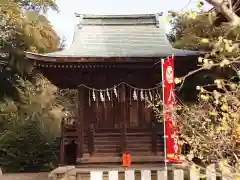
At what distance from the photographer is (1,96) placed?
19.5m

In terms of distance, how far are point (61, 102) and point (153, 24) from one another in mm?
10341

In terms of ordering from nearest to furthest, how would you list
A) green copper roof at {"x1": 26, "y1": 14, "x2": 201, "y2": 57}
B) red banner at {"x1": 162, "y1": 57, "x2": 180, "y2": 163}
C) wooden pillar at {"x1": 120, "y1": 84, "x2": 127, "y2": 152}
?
red banner at {"x1": 162, "y1": 57, "x2": 180, "y2": 163} → green copper roof at {"x1": 26, "y1": 14, "x2": 201, "y2": 57} → wooden pillar at {"x1": 120, "y1": 84, "x2": 127, "y2": 152}

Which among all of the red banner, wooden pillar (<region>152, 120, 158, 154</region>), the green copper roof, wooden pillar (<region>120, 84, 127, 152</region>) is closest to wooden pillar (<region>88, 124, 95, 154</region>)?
wooden pillar (<region>120, 84, 127, 152</region>)

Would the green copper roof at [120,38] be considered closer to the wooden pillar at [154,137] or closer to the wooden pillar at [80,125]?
the wooden pillar at [80,125]

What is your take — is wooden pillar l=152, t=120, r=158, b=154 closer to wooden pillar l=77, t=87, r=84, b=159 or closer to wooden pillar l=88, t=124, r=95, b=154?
wooden pillar l=88, t=124, r=95, b=154

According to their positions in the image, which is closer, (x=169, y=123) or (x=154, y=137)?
(x=169, y=123)

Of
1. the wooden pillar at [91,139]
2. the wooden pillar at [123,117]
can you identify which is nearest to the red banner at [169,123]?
the wooden pillar at [123,117]

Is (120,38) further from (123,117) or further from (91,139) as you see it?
(91,139)

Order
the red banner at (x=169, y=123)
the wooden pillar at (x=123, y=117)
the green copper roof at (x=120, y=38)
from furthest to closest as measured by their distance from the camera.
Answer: the wooden pillar at (x=123, y=117) < the green copper roof at (x=120, y=38) < the red banner at (x=169, y=123)

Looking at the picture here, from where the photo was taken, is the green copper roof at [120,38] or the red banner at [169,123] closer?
the red banner at [169,123]

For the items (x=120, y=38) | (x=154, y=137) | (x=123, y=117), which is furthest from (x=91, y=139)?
(x=120, y=38)

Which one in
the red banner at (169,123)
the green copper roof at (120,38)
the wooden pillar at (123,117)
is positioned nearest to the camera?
the red banner at (169,123)

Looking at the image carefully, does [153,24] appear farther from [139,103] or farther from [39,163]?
[39,163]

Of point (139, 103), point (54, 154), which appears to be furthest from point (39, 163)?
point (139, 103)
